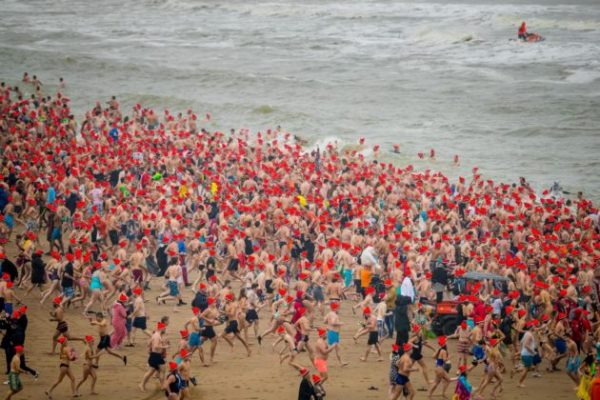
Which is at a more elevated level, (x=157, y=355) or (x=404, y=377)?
(x=157, y=355)

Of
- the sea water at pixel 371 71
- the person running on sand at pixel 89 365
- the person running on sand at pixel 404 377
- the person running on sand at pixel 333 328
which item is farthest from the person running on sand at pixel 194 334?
the sea water at pixel 371 71

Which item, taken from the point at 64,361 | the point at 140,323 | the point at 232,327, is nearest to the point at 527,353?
the point at 232,327

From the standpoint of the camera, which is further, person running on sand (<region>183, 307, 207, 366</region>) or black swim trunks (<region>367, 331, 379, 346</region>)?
black swim trunks (<region>367, 331, 379, 346</region>)

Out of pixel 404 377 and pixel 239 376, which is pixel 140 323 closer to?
pixel 239 376

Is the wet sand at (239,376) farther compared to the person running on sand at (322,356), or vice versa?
the person running on sand at (322,356)

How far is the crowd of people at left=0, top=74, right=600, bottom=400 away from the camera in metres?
14.0

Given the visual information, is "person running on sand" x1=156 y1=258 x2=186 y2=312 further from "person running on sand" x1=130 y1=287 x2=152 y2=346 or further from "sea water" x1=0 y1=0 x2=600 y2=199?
"sea water" x1=0 y1=0 x2=600 y2=199

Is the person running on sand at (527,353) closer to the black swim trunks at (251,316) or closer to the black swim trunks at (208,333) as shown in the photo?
the black swim trunks at (251,316)

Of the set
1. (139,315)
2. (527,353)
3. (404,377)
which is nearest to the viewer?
(404,377)

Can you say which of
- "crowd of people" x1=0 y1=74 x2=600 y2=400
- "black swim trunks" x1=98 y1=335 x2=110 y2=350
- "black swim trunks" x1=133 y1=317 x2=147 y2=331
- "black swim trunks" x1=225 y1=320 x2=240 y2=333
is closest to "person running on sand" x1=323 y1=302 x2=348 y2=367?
"crowd of people" x1=0 y1=74 x2=600 y2=400

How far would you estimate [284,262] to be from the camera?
19.0 meters

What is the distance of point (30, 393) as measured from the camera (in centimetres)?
1262

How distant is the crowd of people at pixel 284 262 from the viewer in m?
14.0

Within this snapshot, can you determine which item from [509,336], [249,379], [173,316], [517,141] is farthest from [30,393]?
[517,141]
